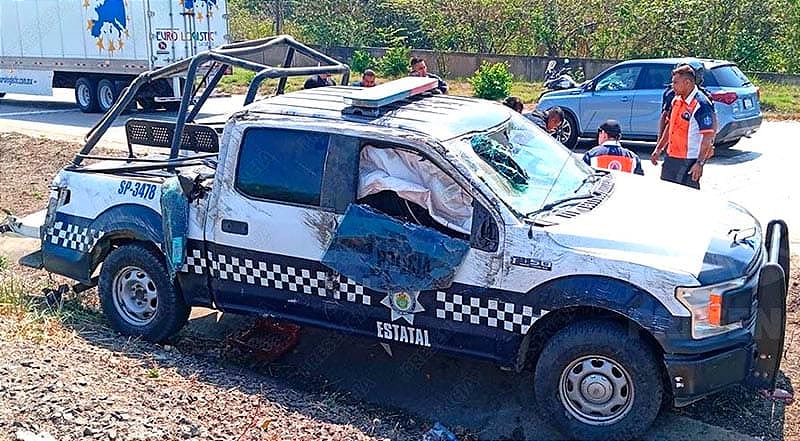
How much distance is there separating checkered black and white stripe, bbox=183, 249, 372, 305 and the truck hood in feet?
4.25

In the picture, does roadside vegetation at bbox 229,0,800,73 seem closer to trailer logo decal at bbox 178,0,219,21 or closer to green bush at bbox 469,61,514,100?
green bush at bbox 469,61,514,100

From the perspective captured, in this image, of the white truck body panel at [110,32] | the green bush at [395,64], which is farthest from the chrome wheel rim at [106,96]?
the green bush at [395,64]

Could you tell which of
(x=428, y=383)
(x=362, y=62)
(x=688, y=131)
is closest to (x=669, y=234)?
(x=428, y=383)

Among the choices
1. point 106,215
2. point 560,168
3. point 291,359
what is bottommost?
point 291,359

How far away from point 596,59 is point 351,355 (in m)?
19.7

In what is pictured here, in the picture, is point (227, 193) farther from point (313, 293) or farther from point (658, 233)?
point (658, 233)

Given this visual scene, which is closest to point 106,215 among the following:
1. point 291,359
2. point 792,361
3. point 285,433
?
point 291,359

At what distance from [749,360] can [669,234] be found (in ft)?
2.57

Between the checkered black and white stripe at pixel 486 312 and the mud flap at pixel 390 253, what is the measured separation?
0.12 metres

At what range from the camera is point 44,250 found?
20.8 feet

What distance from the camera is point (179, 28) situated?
1847 centimetres

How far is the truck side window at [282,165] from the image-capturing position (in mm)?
5102

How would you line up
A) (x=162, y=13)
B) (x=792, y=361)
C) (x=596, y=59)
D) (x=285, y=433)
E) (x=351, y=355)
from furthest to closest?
(x=596, y=59)
(x=162, y=13)
(x=351, y=355)
(x=792, y=361)
(x=285, y=433)

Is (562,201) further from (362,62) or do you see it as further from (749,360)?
(362,62)
